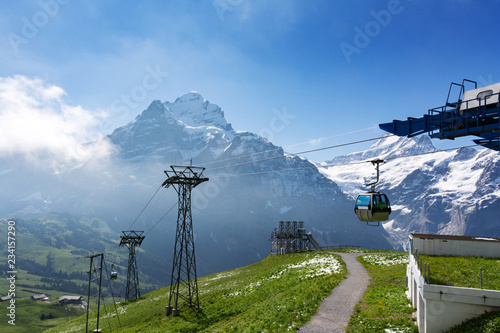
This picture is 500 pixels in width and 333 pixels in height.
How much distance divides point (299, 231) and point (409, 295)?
322ft

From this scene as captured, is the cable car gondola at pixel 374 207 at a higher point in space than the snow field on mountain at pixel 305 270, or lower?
higher

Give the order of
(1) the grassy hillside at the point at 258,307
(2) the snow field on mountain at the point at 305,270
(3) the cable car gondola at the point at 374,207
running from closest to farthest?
(3) the cable car gondola at the point at 374,207 < (1) the grassy hillside at the point at 258,307 < (2) the snow field on mountain at the point at 305,270

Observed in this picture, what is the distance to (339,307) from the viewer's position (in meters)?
29.0

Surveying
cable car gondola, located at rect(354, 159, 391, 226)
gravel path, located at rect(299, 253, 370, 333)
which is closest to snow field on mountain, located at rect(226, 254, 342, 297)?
gravel path, located at rect(299, 253, 370, 333)

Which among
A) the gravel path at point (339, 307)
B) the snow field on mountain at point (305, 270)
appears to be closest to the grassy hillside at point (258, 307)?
the snow field on mountain at point (305, 270)

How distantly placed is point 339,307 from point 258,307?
8054mm

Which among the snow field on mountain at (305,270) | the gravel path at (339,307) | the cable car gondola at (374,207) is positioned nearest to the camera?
the gravel path at (339,307)

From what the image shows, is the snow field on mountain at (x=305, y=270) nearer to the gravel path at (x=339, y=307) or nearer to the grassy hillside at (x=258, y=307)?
the grassy hillside at (x=258, y=307)

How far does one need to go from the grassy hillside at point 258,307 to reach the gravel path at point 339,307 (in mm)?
687

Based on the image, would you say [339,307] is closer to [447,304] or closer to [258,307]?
[258,307]

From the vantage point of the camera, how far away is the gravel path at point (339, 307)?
2508 centimetres

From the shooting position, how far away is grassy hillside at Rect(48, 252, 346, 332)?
28.4m

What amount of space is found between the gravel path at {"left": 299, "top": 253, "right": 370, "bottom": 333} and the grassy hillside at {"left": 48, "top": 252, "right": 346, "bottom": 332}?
0.69 metres

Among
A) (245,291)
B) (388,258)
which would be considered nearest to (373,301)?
(245,291)
